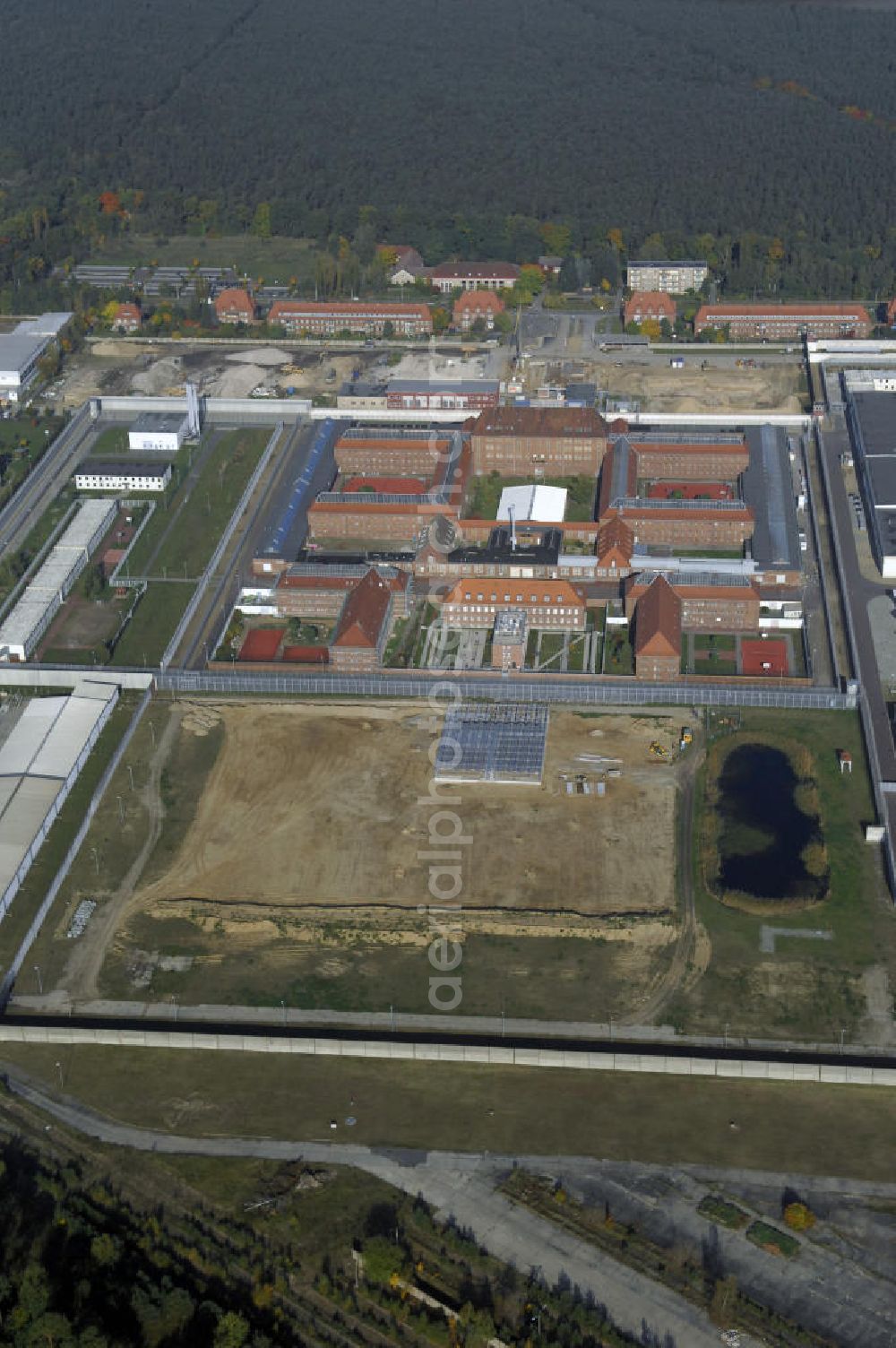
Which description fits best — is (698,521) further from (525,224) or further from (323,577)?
(525,224)

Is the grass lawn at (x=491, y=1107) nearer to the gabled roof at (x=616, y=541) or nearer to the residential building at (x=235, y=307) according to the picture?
the gabled roof at (x=616, y=541)

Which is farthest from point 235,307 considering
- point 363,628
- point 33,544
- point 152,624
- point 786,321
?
point 363,628

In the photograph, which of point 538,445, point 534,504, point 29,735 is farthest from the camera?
point 538,445

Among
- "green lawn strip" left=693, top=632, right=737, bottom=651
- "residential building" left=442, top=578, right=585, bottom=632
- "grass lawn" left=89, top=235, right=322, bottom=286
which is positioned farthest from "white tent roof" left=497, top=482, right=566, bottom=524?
"grass lawn" left=89, top=235, right=322, bottom=286

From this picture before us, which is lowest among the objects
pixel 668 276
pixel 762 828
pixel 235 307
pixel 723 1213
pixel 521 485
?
pixel 723 1213

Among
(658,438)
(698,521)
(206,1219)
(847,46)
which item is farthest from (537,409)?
(847,46)

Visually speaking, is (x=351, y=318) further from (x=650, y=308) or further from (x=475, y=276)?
(x=650, y=308)

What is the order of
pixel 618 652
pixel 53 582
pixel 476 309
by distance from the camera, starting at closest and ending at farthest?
pixel 618 652, pixel 53 582, pixel 476 309

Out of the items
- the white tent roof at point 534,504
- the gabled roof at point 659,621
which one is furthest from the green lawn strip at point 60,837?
the white tent roof at point 534,504
